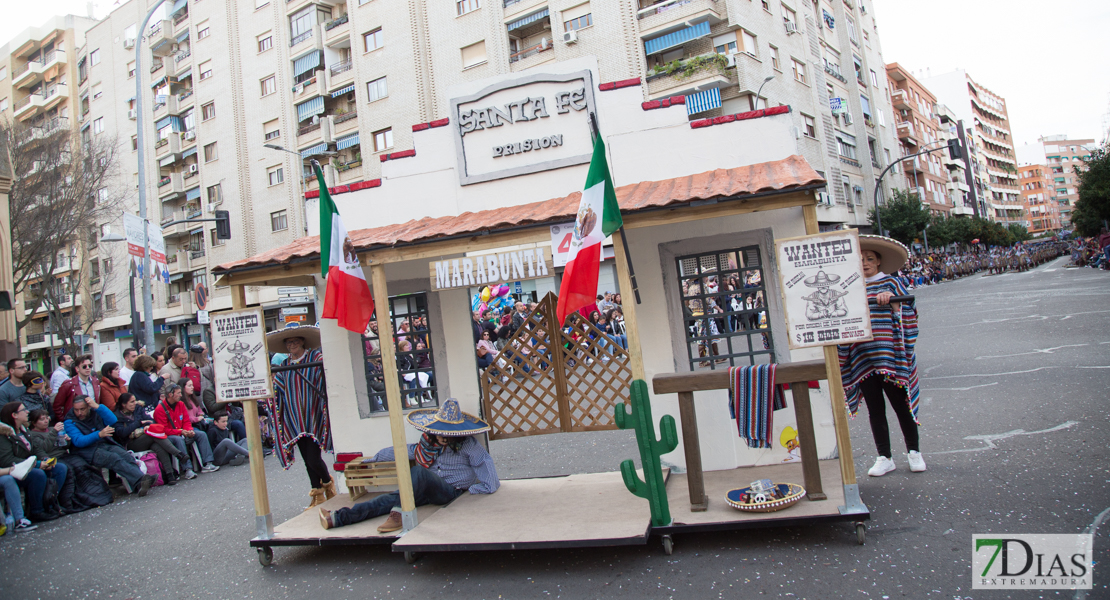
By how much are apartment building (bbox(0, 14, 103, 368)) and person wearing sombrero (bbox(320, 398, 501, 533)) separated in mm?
46219

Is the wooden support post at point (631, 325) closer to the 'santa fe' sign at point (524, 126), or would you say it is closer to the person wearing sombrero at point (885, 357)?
the person wearing sombrero at point (885, 357)

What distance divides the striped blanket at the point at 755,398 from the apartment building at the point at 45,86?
48.7 metres

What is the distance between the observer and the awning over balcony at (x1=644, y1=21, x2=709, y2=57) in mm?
27266

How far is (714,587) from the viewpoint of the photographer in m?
4.18

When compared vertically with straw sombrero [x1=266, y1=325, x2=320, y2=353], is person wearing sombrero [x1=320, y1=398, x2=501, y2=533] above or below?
below

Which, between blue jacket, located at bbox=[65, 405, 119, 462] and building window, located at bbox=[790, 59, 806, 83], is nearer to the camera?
blue jacket, located at bbox=[65, 405, 119, 462]

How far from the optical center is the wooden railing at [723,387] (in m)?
4.87

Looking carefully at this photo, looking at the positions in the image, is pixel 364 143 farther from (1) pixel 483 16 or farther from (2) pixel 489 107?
(2) pixel 489 107

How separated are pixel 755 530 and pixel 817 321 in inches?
62.7

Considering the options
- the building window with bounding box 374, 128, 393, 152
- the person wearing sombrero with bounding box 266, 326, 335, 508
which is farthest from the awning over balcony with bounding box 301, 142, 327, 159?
the person wearing sombrero with bounding box 266, 326, 335, 508

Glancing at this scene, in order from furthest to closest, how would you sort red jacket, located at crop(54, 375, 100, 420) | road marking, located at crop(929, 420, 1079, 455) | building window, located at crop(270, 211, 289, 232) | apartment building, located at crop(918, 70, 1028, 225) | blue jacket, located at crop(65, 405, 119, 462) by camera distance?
apartment building, located at crop(918, 70, 1028, 225) → building window, located at crop(270, 211, 289, 232) → red jacket, located at crop(54, 375, 100, 420) → blue jacket, located at crop(65, 405, 119, 462) → road marking, located at crop(929, 420, 1079, 455)

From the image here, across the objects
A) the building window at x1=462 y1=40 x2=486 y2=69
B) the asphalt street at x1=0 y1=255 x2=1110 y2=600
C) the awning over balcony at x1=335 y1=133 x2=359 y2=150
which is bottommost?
the asphalt street at x1=0 y1=255 x2=1110 y2=600

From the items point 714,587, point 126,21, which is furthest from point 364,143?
point 714,587

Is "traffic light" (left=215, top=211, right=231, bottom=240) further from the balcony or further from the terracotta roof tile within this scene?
the balcony
